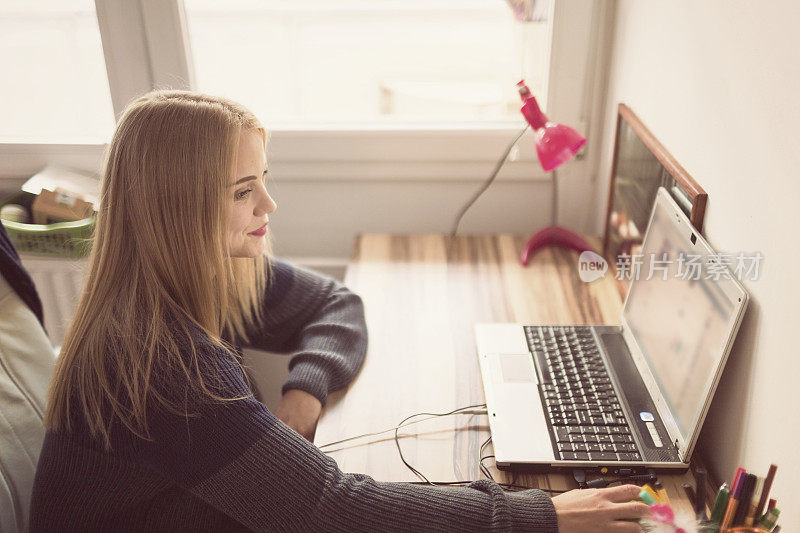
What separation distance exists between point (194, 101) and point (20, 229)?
834 mm

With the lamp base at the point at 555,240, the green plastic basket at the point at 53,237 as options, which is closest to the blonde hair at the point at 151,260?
the green plastic basket at the point at 53,237

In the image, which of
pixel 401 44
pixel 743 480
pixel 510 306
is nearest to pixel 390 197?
pixel 510 306

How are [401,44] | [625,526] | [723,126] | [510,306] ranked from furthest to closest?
[401,44] < [510,306] < [723,126] < [625,526]

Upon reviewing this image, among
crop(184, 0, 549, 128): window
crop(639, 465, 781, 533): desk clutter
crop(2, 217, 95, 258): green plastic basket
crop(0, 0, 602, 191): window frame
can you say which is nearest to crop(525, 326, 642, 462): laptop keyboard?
crop(639, 465, 781, 533): desk clutter

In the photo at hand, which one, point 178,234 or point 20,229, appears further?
point 20,229

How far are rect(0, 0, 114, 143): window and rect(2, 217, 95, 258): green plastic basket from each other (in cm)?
26

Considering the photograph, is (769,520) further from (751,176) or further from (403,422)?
(403,422)

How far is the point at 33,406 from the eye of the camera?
116 centimetres

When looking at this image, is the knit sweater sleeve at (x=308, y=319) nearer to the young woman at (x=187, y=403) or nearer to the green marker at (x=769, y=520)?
the young woman at (x=187, y=403)

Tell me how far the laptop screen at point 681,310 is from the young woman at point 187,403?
0.18 metres

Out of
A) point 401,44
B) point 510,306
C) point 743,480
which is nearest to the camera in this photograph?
point 743,480

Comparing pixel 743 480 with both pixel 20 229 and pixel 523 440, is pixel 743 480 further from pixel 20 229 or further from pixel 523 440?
pixel 20 229

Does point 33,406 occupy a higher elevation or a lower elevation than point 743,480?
lower

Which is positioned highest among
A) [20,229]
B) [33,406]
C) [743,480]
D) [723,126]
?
[723,126]
